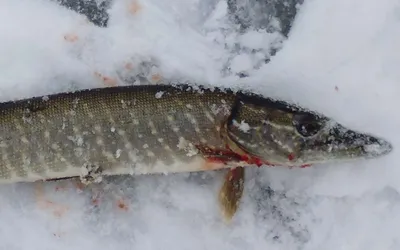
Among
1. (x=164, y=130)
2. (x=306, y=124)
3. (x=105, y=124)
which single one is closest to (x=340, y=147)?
(x=306, y=124)

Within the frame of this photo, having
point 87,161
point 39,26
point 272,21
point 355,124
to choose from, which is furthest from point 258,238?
point 39,26

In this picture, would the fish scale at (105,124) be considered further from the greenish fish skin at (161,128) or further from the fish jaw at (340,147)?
the fish jaw at (340,147)

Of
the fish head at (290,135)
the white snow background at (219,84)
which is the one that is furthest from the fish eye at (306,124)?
the white snow background at (219,84)

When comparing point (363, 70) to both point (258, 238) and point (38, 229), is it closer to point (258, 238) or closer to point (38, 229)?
point (258, 238)

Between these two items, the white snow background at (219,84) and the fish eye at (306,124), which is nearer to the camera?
the fish eye at (306,124)

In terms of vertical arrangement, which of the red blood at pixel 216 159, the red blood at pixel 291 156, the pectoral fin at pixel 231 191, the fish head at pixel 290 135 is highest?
the fish head at pixel 290 135

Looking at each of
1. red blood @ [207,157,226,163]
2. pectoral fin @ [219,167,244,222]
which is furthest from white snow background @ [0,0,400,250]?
red blood @ [207,157,226,163]

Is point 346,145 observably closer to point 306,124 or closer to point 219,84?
point 306,124

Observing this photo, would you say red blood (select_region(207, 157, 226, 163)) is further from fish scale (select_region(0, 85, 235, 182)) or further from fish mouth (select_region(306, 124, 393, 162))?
fish mouth (select_region(306, 124, 393, 162))
